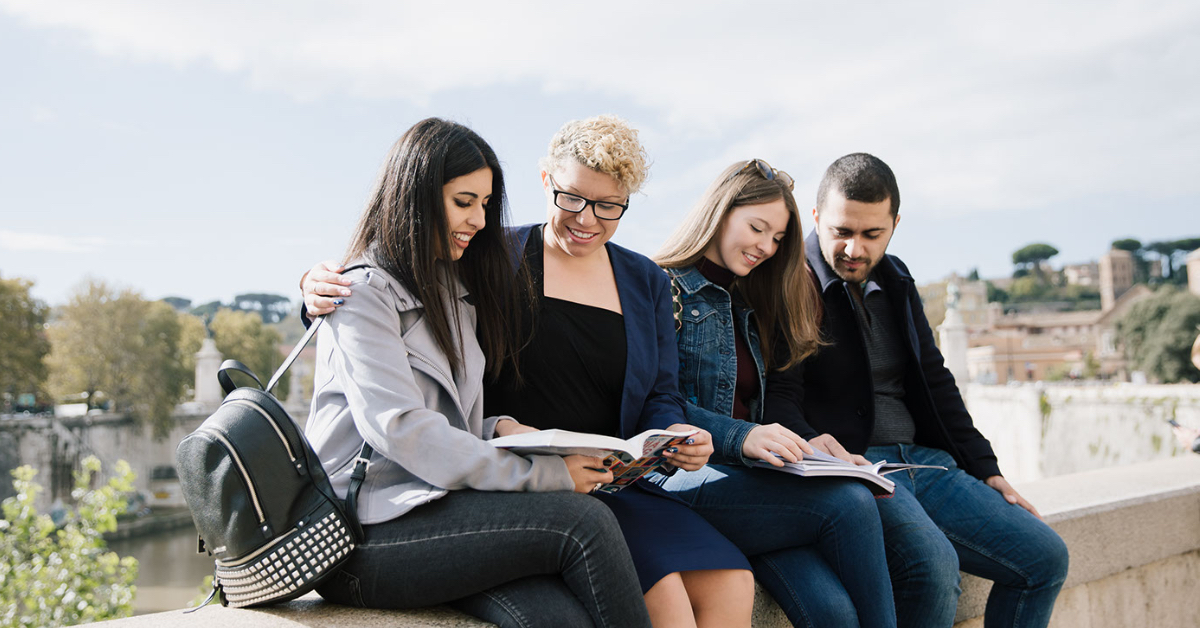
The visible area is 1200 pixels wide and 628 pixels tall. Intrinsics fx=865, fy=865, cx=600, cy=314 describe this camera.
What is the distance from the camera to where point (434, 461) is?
144cm

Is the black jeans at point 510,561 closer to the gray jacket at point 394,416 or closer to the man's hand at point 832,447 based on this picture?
the gray jacket at point 394,416

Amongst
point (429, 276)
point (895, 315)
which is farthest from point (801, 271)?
point (429, 276)

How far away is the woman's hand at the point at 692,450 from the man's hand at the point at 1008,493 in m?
1.07

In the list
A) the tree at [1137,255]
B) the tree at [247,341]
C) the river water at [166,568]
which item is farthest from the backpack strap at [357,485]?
the tree at [1137,255]

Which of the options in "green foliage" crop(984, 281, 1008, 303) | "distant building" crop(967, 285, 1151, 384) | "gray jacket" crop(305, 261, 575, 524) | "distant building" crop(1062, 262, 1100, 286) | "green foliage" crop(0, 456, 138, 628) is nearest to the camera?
"gray jacket" crop(305, 261, 575, 524)

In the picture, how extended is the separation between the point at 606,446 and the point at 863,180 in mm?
1420

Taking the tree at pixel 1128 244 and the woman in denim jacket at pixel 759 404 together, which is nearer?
the woman in denim jacket at pixel 759 404

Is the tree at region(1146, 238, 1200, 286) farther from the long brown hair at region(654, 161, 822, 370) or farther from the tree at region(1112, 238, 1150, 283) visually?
the long brown hair at region(654, 161, 822, 370)

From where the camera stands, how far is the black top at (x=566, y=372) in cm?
186

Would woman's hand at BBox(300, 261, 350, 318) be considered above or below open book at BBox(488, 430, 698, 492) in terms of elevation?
above

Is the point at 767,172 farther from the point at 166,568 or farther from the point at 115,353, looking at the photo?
the point at 115,353

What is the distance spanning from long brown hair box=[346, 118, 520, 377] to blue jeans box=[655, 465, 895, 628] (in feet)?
1.98

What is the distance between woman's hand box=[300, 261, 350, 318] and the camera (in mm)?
1518

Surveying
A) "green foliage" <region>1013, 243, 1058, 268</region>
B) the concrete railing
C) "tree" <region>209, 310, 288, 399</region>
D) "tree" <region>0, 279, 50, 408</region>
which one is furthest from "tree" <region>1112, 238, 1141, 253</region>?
the concrete railing
